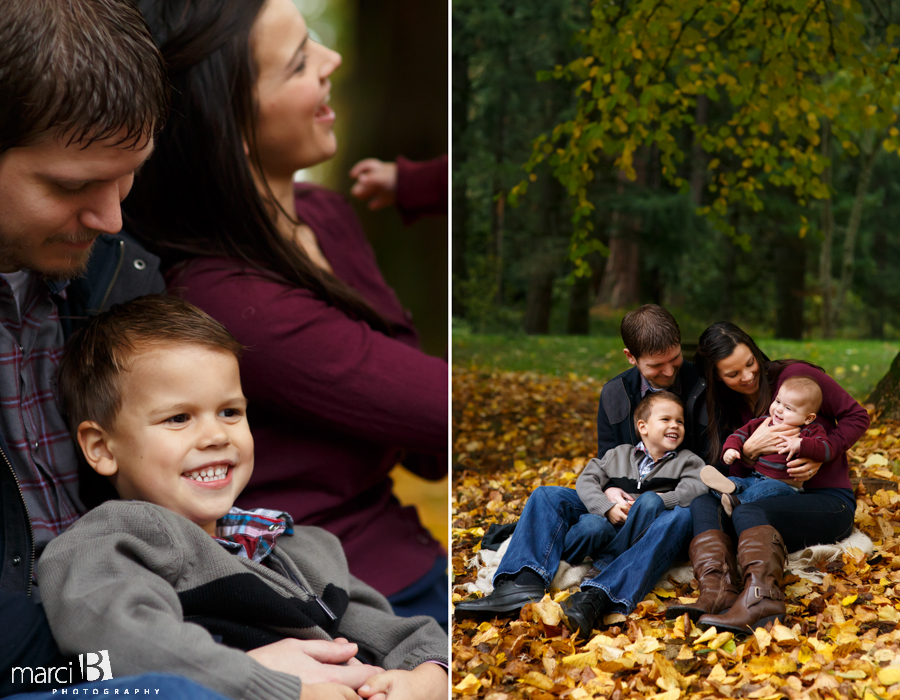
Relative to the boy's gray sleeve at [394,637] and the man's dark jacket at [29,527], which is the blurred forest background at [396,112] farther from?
the boy's gray sleeve at [394,637]

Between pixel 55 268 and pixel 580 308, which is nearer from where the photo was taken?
pixel 55 268

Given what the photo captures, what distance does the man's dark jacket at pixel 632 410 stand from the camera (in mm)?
1668

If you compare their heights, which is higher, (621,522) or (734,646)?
(621,522)

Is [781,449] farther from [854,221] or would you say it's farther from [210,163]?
[210,163]

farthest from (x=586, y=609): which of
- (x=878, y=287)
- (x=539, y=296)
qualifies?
(x=539, y=296)

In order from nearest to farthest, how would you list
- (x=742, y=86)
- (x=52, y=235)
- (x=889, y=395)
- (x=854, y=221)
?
(x=52, y=235)
(x=889, y=395)
(x=742, y=86)
(x=854, y=221)

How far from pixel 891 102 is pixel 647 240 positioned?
0.94 meters

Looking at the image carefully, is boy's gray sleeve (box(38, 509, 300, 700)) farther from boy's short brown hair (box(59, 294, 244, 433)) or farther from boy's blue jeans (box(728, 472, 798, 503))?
boy's blue jeans (box(728, 472, 798, 503))

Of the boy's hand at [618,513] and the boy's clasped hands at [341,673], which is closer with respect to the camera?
the boy's clasped hands at [341,673]

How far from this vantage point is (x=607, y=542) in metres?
1.76

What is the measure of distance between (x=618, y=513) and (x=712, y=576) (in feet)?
0.80

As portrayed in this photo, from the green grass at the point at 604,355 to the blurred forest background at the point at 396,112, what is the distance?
0.61 metres

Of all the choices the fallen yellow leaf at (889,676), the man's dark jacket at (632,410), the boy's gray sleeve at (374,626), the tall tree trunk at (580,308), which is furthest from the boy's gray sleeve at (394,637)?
the tall tree trunk at (580,308)

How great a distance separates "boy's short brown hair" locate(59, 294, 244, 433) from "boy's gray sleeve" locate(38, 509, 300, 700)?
278 mm
